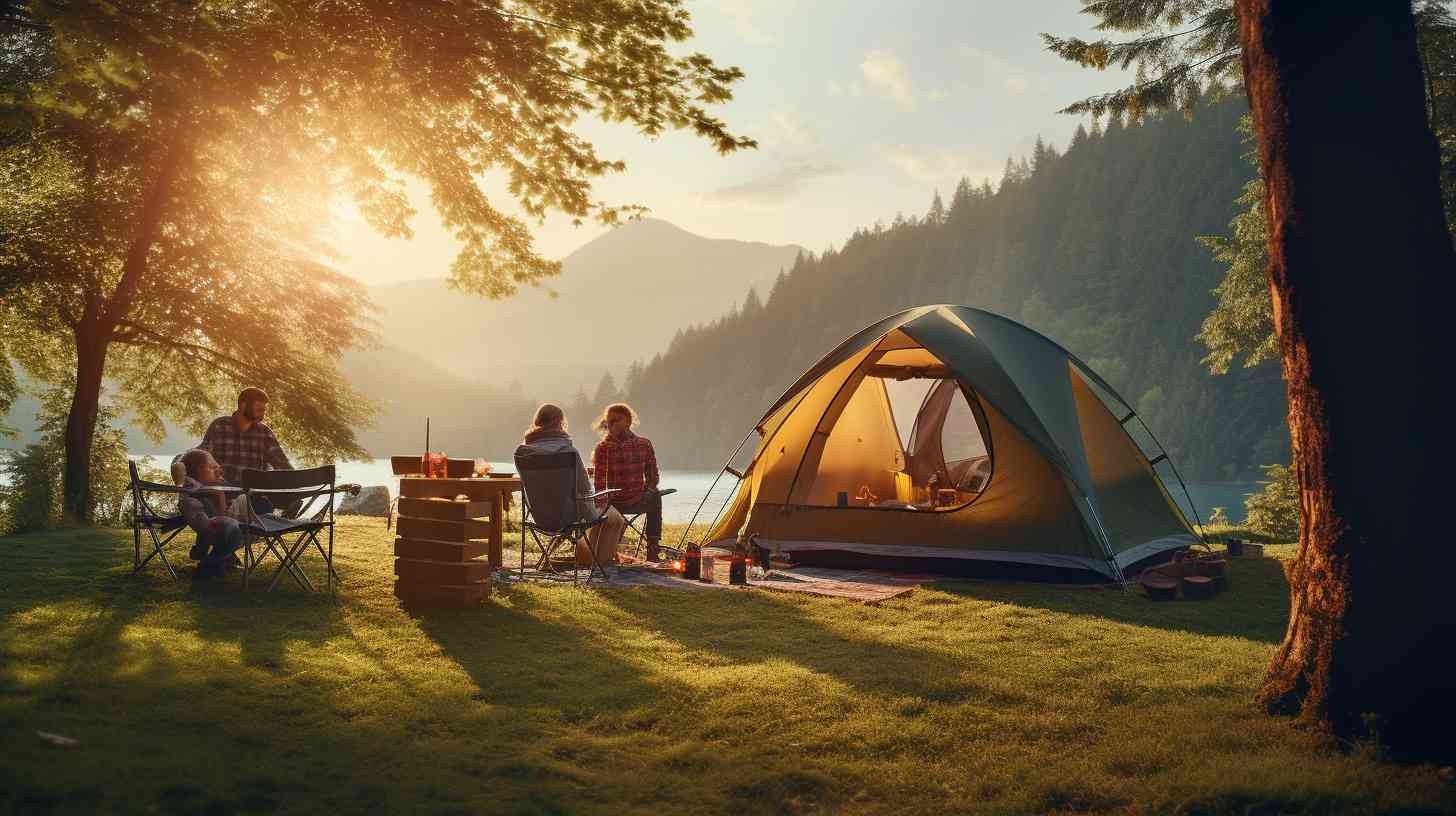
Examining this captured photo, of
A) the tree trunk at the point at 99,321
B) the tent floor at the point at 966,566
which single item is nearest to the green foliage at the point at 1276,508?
the tent floor at the point at 966,566

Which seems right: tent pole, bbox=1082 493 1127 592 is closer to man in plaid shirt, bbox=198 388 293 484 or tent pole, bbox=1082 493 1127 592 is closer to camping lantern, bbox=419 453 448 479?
camping lantern, bbox=419 453 448 479

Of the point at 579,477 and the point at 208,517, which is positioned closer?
the point at 208,517

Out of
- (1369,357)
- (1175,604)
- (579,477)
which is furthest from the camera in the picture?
(579,477)

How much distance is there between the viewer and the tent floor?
775cm

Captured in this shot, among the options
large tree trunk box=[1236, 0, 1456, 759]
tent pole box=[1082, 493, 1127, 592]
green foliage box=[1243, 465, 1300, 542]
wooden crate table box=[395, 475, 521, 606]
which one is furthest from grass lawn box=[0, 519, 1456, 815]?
green foliage box=[1243, 465, 1300, 542]

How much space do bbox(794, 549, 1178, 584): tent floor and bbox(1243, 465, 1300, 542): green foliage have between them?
18.0 ft

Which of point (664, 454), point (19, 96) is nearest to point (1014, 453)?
point (19, 96)

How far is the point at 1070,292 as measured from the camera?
317 feet

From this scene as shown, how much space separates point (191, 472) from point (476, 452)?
120747 mm

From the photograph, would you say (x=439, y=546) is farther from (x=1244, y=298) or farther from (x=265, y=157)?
(x=1244, y=298)

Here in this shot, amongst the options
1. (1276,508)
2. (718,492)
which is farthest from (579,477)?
(718,492)

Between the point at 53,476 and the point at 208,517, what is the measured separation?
8.56 m

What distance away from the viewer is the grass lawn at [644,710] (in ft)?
10.3

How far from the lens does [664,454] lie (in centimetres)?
11200
